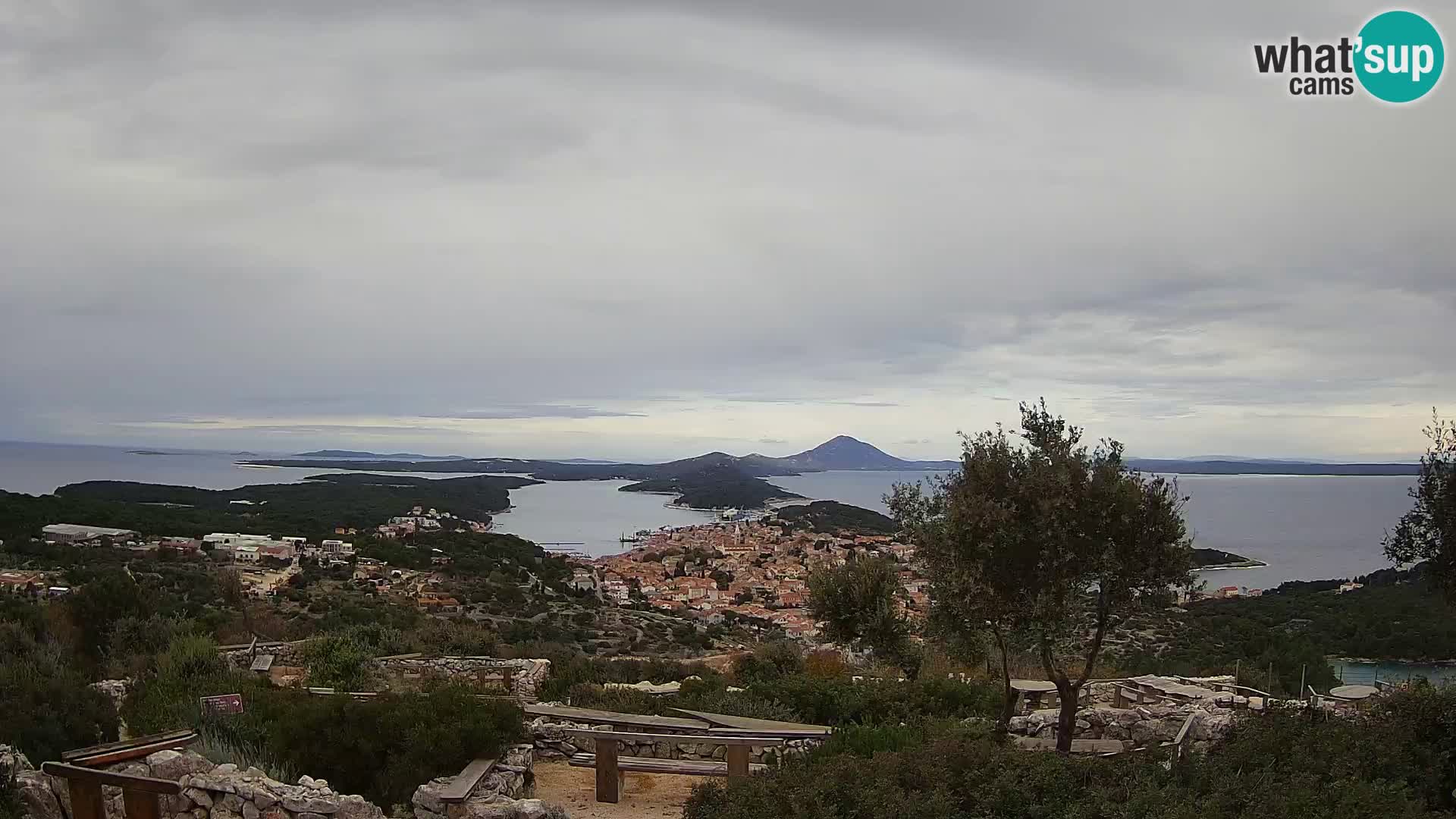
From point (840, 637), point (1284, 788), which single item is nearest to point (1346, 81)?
point (1284, 788)

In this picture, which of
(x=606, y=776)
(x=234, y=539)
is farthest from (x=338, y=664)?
(x=234, y=539)

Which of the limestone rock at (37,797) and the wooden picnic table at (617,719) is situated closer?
the limestone rock at (37,797)

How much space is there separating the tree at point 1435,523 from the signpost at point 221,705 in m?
A: 10.8

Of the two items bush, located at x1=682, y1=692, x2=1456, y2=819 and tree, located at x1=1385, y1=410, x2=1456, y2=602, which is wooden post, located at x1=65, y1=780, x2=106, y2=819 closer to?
bush, located at x1=682, y1=692, x2=1456, y2=819

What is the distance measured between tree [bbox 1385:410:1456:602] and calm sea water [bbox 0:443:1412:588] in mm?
498

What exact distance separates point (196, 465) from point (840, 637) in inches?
7504

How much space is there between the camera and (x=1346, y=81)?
9891 millimetres

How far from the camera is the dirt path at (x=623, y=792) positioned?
7660mm

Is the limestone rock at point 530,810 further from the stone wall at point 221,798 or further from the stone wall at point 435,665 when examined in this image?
the stone wall at point 435,665

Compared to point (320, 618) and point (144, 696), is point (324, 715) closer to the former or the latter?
point (144, 696)

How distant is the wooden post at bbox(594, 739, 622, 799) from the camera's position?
7922mm

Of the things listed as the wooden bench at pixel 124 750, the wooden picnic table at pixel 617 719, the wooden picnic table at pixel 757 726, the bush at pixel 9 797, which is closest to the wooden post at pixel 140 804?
the wooden bench at pixel 124 750

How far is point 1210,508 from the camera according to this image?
69438mm

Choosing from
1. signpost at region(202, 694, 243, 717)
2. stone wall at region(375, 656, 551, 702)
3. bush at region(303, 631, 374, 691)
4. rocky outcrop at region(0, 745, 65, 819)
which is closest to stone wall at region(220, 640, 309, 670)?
bush at region(303, 631, 374, 691)
